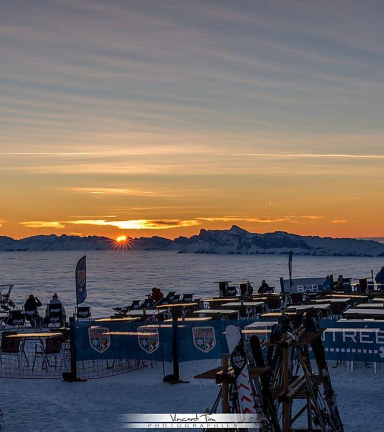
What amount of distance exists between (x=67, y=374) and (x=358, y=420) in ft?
20.7

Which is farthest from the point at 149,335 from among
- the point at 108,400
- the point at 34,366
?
the point at 34,366

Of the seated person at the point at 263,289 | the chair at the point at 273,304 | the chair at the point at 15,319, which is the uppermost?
the seated person at the point at 263,289

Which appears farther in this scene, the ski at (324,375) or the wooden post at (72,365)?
the wooden post at (72,365)

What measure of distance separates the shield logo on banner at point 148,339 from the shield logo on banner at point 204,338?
77 cm

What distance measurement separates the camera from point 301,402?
12.8m

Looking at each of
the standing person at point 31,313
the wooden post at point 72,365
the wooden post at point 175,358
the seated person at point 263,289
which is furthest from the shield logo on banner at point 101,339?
the seated person at point 263,289

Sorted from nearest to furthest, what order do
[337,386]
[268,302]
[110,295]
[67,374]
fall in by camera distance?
[337,386] < [67,374] < [268,302] < [110,295]

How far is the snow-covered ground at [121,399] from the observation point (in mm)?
11609

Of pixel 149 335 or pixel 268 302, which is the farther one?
pixel 268 302

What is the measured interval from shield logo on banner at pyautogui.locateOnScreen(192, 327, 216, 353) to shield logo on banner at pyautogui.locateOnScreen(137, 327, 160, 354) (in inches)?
30.3

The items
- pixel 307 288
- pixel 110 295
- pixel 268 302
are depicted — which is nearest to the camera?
pixel 268 302

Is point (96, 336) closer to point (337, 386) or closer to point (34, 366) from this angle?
point (34, 366)

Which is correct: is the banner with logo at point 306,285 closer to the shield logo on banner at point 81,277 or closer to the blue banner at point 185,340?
the shield logo on banner at point 81,277

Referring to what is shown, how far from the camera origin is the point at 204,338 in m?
15.0
